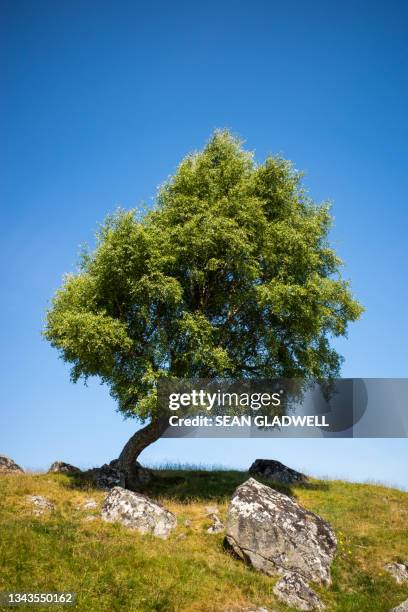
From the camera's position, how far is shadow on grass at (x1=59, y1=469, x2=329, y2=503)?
114 ft

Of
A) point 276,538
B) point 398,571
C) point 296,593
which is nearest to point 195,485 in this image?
point 276,538

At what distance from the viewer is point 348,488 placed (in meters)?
40.1

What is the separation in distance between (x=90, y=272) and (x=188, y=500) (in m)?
16.5

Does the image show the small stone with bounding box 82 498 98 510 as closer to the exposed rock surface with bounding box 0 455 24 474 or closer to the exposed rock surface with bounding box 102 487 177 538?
the exposed rock surface with bounding box 102 487 177 538

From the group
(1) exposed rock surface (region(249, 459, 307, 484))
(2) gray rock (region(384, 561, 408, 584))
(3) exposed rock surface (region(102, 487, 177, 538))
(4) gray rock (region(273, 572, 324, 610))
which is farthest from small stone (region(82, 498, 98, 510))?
(1) exposed rock surface (region(249, 459, 307, 484))

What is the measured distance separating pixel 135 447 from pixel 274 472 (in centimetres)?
1243

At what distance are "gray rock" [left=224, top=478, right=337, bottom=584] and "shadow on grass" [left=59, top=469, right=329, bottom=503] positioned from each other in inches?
347

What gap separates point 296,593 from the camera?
20.6 meters

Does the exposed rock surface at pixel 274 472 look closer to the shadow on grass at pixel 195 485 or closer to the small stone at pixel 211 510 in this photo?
the shadow on grass at pixel 195 485

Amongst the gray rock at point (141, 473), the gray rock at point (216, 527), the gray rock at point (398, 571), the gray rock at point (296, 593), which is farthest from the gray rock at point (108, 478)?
the gray rock at point (398, 571)

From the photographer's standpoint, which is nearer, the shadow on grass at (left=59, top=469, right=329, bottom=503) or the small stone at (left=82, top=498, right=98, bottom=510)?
the small stone at (left=82, top=498, right=98, bottom=510)

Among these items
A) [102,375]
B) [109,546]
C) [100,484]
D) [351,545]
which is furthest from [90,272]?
[351,545]

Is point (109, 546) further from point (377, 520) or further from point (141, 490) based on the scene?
point (377, 520)

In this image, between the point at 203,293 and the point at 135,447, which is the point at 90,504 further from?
the point at 203,293
